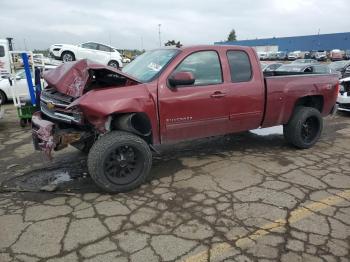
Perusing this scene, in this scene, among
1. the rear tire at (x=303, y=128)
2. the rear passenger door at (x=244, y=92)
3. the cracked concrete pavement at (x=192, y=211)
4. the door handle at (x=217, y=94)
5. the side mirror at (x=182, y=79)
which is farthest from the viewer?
the rear tire at (x=303, y=128)

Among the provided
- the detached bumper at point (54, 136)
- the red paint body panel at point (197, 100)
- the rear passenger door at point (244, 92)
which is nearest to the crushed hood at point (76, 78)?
the red paint body panel at point (197, 100)

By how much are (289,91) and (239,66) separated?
1.10 meters

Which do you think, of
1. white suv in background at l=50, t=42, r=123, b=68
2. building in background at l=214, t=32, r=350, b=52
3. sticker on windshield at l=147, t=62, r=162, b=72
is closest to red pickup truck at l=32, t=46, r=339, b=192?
sticker on windshield at l=147, t=62, r=162, b=72

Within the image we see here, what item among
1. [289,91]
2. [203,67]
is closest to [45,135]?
[203,67]

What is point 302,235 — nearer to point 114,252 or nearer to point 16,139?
point 114,252

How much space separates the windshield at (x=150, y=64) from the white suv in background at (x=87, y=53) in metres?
14.1

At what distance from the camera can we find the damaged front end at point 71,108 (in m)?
4.38

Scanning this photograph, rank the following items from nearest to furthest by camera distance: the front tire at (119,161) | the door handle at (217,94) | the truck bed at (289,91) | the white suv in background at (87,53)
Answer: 1. the front tire at (119,161)
2. the door handle at (217,94)
3. the truck bed at (289,91)
4. the white suv in background at (87,53)

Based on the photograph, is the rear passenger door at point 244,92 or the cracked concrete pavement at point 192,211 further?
the rear passenger door at point 244,92

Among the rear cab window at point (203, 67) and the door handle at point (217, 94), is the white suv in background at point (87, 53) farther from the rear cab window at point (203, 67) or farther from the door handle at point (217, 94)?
the door handle at point (217, 94)

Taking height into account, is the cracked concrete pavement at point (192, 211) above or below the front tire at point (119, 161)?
below

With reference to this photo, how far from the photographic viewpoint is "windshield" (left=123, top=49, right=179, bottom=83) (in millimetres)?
4941

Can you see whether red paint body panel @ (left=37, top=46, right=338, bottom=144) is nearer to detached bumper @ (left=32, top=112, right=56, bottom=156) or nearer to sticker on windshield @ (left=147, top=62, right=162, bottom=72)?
sticker on windshield @ (left=147, top=62, right=162, bottom=72)

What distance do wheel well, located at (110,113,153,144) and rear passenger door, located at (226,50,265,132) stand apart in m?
1.36
